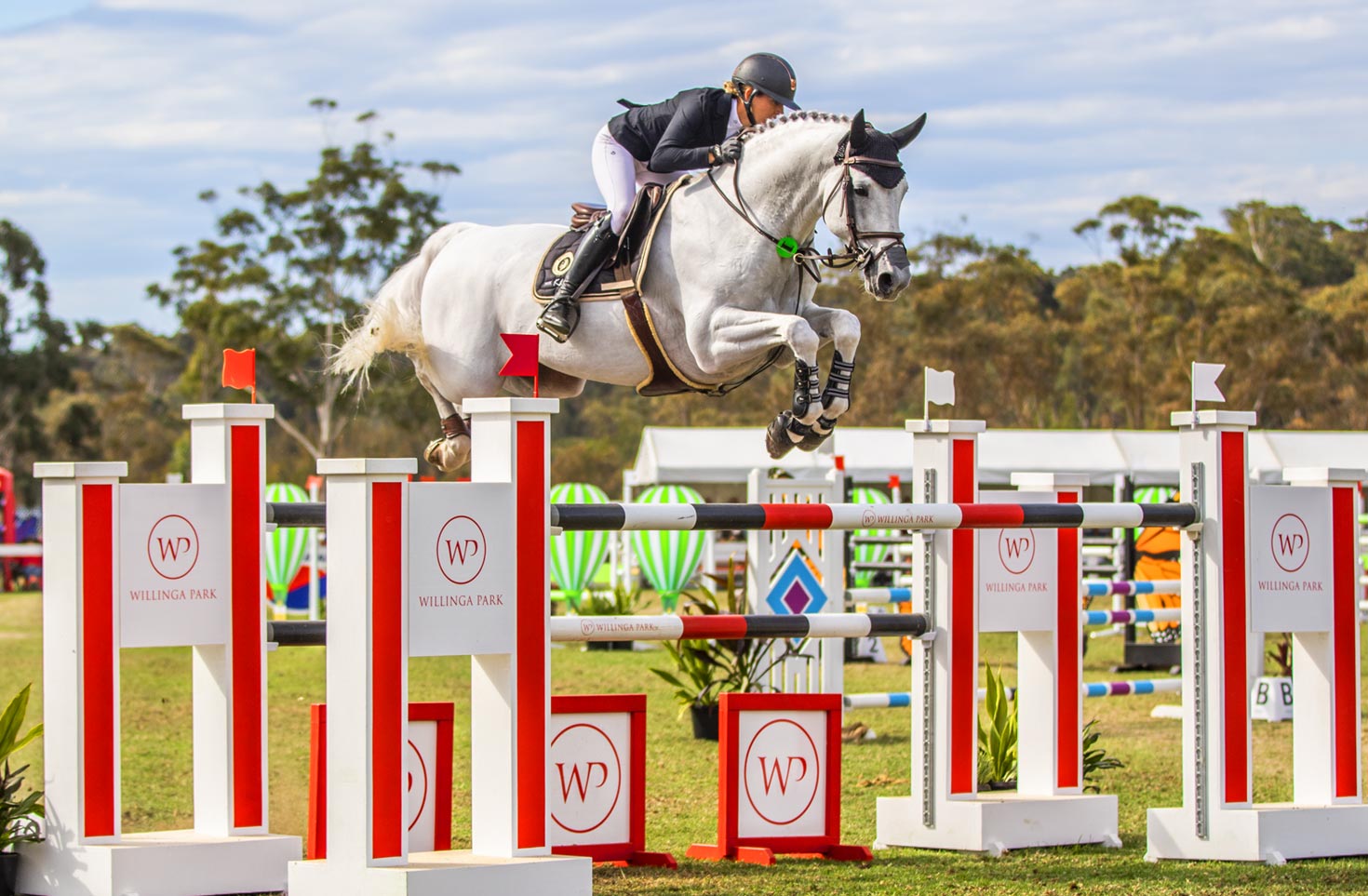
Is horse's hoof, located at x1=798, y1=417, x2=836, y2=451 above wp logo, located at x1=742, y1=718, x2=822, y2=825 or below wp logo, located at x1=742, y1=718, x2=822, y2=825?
above

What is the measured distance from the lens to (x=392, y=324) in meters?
5.01

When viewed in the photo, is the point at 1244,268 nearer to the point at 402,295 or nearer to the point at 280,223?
the point at 280,223

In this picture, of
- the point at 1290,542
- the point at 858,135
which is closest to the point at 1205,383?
the point at 1290,542

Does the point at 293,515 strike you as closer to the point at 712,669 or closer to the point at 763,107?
the point at 763,107

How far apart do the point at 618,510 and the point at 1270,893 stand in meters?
1.79

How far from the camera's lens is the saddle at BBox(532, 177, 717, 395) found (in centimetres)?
451

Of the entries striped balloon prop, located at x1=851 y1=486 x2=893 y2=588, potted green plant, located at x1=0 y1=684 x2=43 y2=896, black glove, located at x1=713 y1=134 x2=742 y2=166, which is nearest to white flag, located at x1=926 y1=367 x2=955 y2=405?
black glove, located at x1=713 y1=134 x2=742 y2=166

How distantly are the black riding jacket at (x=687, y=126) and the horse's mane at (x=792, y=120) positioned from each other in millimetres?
107

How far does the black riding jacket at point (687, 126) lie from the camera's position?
4594mm

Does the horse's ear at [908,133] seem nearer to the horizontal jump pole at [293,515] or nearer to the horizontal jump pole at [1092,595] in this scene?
the horizontal jump pole at [293,515]

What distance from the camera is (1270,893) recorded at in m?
3.88

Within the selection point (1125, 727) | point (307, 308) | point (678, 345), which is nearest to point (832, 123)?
point (678, 345)

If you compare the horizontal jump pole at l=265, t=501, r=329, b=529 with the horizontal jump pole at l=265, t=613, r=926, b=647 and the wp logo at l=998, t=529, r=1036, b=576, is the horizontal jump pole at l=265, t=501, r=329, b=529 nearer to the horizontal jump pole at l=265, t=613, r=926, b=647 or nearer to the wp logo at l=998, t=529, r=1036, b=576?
the horizontal jump pole at l=265, t=613, r=926, b=647

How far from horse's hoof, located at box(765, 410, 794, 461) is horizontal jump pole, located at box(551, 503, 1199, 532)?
0.70 ft
